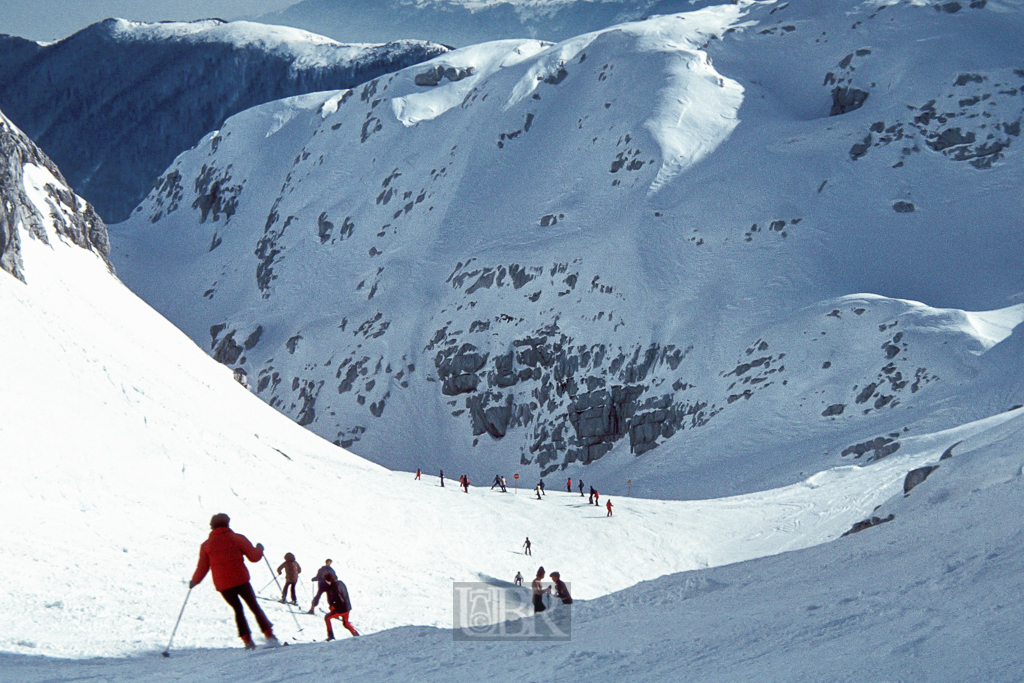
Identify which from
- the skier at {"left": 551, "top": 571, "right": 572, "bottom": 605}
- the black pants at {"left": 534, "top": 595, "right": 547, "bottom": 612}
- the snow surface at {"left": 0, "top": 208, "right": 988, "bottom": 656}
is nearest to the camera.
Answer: the skier at {"left": 551, "top": 571, "right": 572, "bottom": 605}

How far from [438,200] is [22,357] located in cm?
6055

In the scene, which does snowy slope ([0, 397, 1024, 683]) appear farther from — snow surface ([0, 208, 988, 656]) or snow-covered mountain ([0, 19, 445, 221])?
snow-covered mountain ([0, 19, 445, 221])

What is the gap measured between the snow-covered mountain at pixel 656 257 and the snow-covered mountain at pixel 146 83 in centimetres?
6704

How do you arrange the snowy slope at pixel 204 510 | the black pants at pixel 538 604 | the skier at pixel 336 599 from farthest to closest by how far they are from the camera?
the snowy slope at pixel 204 510 → the black pants at pixel 538 604 → the skier at pixel 336 599

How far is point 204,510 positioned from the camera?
24891 mm

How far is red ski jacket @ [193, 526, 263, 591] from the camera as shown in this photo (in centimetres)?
1002

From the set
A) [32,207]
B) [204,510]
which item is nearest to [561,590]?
[204,510]

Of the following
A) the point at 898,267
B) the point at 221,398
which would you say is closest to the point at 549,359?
the point at 898,267

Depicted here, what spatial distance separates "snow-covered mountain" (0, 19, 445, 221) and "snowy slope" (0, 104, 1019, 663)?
127636 mm

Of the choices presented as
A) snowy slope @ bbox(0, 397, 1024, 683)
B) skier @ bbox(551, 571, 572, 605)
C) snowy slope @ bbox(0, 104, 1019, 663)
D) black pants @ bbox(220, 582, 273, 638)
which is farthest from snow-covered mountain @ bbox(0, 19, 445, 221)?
black pants @ bbox(220, 582, 273, 638)

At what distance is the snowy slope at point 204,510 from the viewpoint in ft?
53.6

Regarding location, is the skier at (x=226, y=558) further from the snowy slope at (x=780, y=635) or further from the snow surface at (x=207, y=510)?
the snow surface at (x=207, y=510)

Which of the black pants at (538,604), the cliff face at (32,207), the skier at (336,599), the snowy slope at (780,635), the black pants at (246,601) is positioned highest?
the cliff face at (32,207)

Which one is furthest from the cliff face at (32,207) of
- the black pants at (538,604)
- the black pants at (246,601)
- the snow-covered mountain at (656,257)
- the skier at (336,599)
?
the black pants at (246,601)
